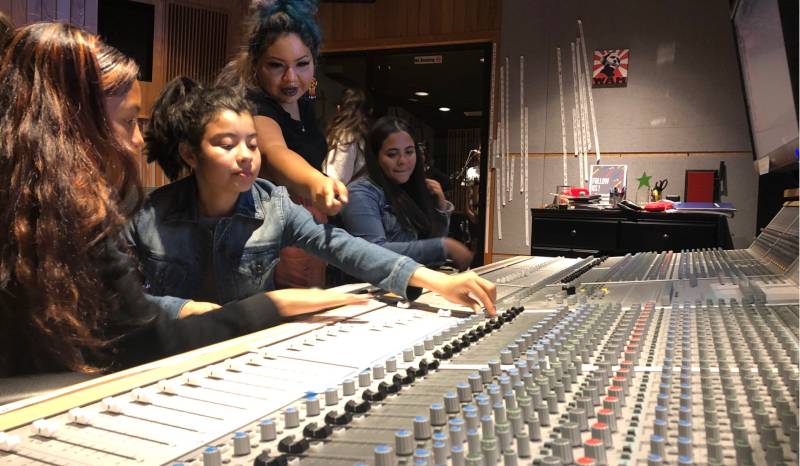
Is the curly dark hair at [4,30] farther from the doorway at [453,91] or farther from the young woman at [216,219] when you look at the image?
the doorway at [453,91]

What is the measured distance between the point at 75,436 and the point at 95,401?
3.6 inches

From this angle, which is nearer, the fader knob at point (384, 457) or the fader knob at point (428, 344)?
the fader knob at point (384, 457)

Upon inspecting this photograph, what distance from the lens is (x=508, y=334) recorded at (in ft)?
3.28

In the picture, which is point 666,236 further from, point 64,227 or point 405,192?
point 64,227

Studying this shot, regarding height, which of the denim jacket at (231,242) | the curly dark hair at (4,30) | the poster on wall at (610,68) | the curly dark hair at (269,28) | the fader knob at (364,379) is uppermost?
the poster on wall at (610,68)

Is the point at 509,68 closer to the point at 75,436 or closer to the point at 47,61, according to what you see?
the point at 47,61

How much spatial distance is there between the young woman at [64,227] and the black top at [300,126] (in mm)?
606

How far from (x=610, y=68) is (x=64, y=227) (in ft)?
13.1

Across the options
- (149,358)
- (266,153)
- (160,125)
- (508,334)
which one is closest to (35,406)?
(149,358)

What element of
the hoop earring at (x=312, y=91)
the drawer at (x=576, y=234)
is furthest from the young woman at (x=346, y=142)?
the drawer at (x=576, y=234)

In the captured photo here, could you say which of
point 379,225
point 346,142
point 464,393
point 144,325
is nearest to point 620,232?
point 379,225

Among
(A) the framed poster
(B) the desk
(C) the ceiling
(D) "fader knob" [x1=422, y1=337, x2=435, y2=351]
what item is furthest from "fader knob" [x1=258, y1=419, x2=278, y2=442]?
(A) the framed poster

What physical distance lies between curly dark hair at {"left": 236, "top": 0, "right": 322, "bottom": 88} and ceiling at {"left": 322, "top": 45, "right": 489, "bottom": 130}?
2.13 m

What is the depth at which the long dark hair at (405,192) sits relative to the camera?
236 centimetres
